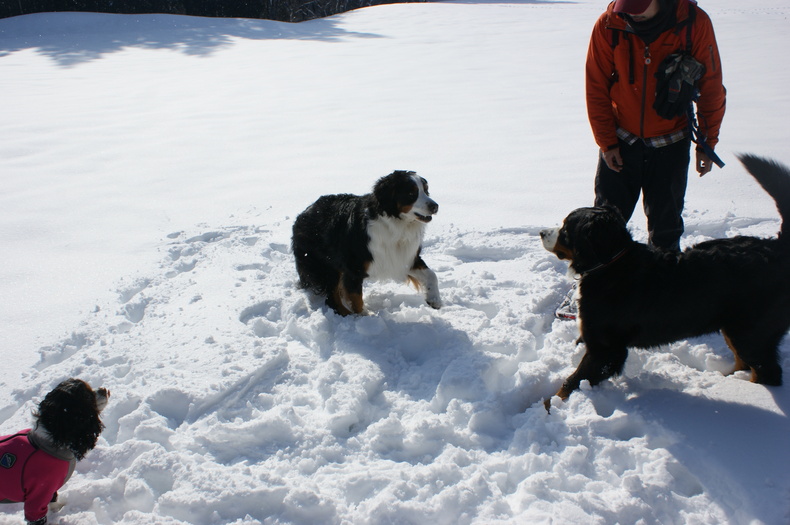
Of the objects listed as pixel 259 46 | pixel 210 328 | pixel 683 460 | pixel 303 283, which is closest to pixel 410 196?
pixel 303 283

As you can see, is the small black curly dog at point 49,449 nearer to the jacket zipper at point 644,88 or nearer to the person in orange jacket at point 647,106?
the person in orange jacket at point 647,106

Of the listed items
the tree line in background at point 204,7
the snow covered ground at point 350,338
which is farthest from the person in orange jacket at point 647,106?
the tree line in background at point 204,7

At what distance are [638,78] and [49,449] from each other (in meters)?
3.61

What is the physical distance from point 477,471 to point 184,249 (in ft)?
11.5

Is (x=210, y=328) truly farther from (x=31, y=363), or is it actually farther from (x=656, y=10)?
(x=656, y=10)

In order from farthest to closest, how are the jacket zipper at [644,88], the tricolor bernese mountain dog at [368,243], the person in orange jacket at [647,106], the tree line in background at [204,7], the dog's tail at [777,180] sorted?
the tree line in background at [204,7]
the tricolor bernese mountain dog at [368,243]
the jacket zipper at [644,88]
the person in orange jacket at [647,106]
the dog's tail at [777,180]

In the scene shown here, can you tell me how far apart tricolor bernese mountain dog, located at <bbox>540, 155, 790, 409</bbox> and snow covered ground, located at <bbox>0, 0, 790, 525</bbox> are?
21cm

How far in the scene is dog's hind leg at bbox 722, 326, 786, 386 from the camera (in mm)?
2676

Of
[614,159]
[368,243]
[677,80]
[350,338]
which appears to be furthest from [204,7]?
[677,80]

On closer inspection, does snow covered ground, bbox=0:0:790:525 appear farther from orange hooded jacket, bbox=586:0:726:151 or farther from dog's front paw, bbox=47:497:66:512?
orange hooded jacket, bbox=586:0:726:151

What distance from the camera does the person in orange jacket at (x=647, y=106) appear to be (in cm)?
302

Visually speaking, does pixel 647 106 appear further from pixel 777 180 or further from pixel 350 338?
pixel 350 338

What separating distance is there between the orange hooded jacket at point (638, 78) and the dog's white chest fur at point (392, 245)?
1.42 m

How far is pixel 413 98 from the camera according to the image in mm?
9984
